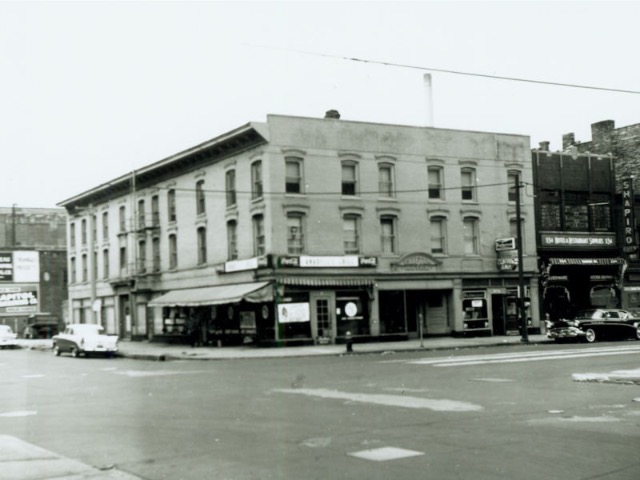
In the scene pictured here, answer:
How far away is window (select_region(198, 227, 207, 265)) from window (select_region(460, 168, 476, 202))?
42.8ft

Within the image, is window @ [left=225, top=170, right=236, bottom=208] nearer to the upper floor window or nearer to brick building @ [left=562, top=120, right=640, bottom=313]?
the upper floor window

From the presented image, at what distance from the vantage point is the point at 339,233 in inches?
1390

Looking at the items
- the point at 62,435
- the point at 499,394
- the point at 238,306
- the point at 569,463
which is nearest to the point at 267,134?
the point at 238,306

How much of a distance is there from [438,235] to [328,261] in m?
6.44

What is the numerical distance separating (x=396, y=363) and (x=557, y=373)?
571 cm

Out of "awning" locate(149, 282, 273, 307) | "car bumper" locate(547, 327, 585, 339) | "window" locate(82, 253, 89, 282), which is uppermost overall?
"window" locate(82, 253, 89, 282)

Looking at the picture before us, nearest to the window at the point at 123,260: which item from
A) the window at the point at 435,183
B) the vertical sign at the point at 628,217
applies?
the window at the point at 435,183

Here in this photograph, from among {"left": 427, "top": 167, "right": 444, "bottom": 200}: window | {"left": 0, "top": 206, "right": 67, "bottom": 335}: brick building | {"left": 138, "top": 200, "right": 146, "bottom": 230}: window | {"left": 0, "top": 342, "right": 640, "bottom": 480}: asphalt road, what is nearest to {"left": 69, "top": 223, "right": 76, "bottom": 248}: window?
{"left": 138, "top": 200, "right": 146, "bottom": 230}: window

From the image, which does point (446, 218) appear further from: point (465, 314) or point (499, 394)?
point (499, 394)

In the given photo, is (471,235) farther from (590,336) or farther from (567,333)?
(590,336)

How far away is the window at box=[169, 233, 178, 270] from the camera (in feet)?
139

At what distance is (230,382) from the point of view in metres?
18.3

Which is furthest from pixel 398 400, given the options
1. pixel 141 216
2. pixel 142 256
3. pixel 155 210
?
pixel 142 256

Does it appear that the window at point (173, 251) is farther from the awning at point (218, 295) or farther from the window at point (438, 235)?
the window at point (438, 235)
